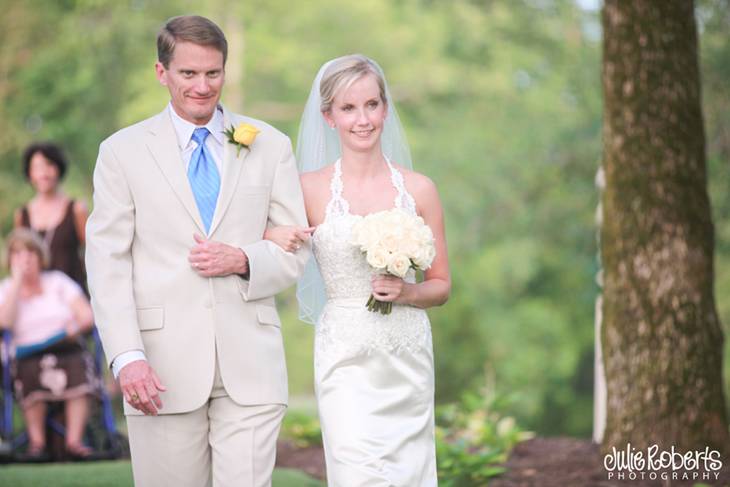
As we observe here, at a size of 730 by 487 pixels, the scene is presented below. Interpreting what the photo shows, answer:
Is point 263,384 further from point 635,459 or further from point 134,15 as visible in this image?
point 134,15

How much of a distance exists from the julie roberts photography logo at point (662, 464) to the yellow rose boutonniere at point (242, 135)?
11.1ft

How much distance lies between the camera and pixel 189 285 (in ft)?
15.1

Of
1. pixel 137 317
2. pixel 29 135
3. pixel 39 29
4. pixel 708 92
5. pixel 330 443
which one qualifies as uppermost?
pixel 39 29

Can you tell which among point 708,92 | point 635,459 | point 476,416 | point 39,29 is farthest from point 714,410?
point 39,29

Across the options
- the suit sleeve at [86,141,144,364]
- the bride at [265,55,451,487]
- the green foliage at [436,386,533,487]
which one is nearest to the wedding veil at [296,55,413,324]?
the bride at [265,55,451,487]

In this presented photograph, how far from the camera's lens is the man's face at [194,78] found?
15.2 feet

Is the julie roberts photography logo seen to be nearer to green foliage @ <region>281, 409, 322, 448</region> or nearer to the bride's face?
the bride's face

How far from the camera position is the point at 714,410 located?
6934mm

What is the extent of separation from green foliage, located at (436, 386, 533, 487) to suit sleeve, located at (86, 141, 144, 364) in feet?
9.74

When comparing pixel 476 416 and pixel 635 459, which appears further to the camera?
pixel 476 416

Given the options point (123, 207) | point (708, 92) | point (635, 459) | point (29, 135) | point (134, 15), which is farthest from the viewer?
point (134, 15)

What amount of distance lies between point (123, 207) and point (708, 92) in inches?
493

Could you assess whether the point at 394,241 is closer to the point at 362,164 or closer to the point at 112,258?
the point at 362,164

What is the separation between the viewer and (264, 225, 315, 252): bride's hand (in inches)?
189
